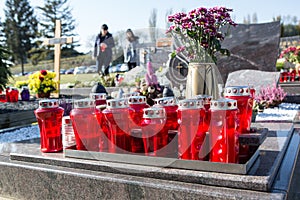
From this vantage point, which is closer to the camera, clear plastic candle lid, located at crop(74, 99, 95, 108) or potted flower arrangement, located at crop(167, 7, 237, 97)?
clear plastic candle lid, located at crop(74, 99, 95, 108)

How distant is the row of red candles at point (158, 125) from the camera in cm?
121

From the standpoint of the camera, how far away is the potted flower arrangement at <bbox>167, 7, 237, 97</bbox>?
2012 millimetres

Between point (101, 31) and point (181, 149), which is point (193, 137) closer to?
point (181, 149)

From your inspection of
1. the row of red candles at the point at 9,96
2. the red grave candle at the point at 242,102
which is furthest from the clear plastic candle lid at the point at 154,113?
the row of red candles at the point at 9,96

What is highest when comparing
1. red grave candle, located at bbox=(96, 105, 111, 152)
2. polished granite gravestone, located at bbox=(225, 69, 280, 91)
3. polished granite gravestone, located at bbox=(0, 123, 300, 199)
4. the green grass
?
the green grass

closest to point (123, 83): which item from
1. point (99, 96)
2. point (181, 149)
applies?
point (99, 96)

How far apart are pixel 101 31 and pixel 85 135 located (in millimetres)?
8467

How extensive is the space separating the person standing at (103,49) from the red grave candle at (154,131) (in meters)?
8.42

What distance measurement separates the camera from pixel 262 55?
766cm

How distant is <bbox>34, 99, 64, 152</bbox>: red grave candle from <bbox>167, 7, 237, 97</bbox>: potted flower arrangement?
92cm

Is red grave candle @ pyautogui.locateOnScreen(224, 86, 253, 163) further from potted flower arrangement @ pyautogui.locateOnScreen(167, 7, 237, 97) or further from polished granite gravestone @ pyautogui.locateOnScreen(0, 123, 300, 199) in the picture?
potted flower arrangement @ pyautogui.locateOnScreen(167, 7, 237, 97)

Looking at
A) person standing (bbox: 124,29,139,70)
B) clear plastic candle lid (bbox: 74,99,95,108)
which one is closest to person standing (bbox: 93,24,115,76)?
person standing (bbox: 124,29,139,70)

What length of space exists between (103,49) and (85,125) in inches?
343

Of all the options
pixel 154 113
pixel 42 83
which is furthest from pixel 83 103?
pixel 42 83
